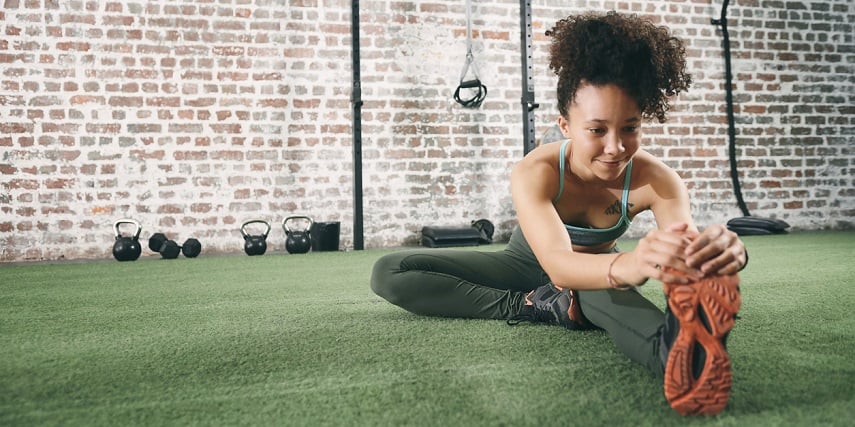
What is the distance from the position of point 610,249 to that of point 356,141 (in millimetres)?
3359

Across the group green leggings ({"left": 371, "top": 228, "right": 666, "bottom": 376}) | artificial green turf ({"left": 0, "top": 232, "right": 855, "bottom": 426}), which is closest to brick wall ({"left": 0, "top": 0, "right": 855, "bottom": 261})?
artificial green turf ({"left": 0, "top": 232, "right": 855, "bottom": 426})

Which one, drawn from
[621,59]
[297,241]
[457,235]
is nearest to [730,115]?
[457,235]

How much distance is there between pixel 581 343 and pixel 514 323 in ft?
0.91

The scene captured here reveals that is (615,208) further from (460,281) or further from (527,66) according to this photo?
(527,66)

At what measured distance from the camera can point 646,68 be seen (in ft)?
4.28

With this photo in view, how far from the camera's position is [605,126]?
4.10 ft

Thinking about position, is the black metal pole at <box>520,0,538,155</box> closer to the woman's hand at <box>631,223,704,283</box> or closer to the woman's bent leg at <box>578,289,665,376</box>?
the woman's bent leg at <box>578,289,665,376</box>

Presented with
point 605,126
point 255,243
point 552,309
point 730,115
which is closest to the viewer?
point 605,126

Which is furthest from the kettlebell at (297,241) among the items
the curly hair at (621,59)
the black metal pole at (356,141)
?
the curly hair at (621,59)

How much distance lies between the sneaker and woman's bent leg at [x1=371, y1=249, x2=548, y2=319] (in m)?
0.04

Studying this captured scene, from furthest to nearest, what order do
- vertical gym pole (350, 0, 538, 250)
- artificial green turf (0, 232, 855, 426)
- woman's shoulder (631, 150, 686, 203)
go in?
vertical gym pole (350, 0, 538, 250)
woman's shoulder (631, 150, 686, 203)
artificial green turf (0, 232, 855, 426)

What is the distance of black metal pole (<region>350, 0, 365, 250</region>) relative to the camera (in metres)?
4.80

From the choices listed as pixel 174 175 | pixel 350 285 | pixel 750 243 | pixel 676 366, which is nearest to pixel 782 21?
pixel 750 243

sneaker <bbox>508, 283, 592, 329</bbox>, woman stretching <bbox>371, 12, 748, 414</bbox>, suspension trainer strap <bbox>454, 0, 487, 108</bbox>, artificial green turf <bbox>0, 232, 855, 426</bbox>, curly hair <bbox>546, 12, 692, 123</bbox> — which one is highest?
suspension trainer strap <bbox>454, 0, 487, 108</bbox>
